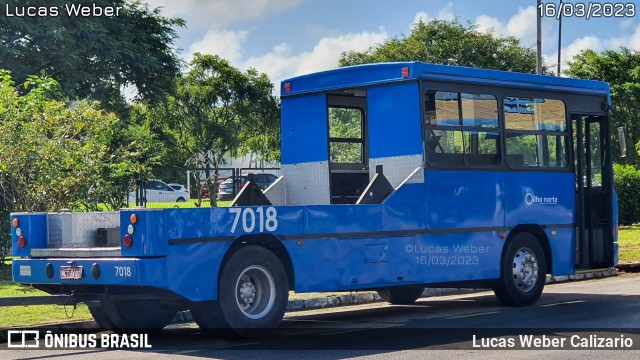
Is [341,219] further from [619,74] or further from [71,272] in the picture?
[619,74]

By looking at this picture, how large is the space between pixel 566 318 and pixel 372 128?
3546 mm

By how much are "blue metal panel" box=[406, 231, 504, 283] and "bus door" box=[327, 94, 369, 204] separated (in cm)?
167

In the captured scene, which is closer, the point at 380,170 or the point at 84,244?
the point at 84,244

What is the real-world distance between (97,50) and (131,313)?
74.4 feet

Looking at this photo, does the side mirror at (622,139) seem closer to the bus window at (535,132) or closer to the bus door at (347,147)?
the bus window at (535,132)

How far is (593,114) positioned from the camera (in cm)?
1639

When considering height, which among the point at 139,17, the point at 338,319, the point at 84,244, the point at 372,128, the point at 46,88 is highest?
the point at 139,17

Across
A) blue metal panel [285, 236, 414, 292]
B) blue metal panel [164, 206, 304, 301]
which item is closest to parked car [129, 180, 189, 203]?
blue metal panel [285, 236, 414, 292]

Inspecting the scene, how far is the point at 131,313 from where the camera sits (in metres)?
12.2

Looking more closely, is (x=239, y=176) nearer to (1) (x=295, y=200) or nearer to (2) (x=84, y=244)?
(1) (x=295, y=200)

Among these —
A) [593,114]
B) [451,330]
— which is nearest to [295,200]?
[451,330]

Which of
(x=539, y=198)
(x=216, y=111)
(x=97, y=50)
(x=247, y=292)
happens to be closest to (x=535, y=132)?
(x=539, y=198)

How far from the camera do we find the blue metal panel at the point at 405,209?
12992 millimetres

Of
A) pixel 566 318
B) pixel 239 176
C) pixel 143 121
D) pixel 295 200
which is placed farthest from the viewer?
pixel 143 121
